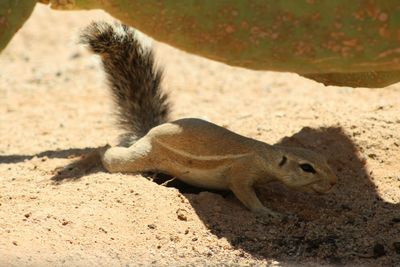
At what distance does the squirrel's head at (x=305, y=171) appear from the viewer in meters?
4.52

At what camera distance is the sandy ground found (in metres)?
3.95

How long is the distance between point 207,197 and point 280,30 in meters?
1.15

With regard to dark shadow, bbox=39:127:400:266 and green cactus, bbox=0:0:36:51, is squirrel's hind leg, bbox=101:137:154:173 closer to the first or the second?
dark shadow, bbox=39:127:400:266

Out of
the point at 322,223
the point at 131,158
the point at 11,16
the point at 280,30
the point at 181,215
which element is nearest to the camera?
the point at 280,30

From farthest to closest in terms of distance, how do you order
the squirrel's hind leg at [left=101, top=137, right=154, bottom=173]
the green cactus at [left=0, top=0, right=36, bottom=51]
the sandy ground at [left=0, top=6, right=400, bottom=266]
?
the squirrel's hind leg at [left=101, top=137, right=154, bottom=173] < the green cactus at [left=0, top=0, right=36, bottom=51] < the sandy ground at [left=0, top=6, right=400, bottom=266]

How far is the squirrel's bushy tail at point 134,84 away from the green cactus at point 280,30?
1047mm

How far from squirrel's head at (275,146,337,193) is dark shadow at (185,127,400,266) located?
157mm

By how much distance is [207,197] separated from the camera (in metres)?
4.54

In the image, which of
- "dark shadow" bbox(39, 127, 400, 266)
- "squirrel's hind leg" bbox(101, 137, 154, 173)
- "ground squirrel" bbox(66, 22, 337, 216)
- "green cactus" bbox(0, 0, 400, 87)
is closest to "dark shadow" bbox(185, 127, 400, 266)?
"dark shadow" bbox(39, 127, 400, 266)

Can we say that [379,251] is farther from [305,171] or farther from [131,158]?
[131,158]

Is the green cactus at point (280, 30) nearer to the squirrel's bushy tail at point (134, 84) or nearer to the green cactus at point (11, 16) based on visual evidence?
the green cactus at point (11, 16)

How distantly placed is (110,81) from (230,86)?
8.25 ft

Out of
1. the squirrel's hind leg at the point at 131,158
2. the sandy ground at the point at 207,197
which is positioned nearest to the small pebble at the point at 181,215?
the sandy ground at the point at 207,197

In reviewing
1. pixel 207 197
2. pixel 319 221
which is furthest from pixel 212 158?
pixel 319 221
